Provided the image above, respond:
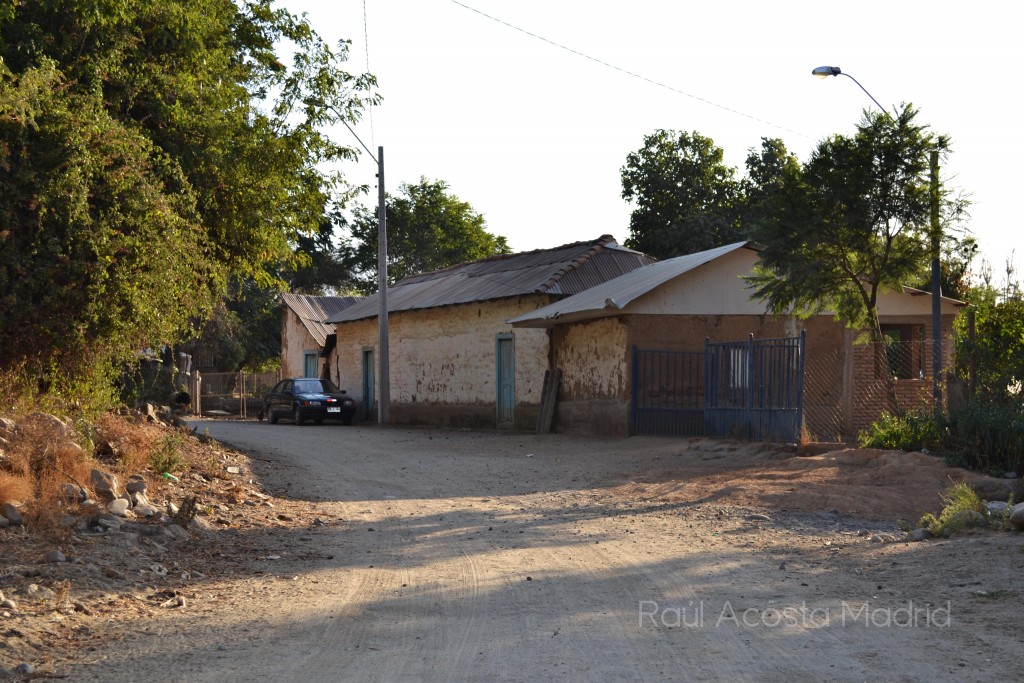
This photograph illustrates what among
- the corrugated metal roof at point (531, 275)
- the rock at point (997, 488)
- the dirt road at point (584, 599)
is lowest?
the dirt road at point (584, 599)

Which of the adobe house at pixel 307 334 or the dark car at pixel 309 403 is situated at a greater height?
the adobe house at pixel 307 334

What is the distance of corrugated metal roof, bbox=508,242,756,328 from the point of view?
834 inches

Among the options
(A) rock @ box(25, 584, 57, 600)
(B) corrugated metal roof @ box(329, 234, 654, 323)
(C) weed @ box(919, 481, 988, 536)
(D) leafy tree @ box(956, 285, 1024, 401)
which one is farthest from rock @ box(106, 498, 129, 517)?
(B) corrugated metal roof @ box(329, 234, 654, 323)

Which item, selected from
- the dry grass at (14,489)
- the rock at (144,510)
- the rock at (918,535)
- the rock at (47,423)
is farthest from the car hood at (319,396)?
the rock at (918,535)

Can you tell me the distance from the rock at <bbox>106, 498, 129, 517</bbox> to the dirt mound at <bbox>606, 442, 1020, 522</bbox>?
6293 millimetres

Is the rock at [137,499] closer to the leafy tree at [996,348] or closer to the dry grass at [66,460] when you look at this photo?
the dry grass at [66,460]

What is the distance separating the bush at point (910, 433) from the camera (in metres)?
13.7

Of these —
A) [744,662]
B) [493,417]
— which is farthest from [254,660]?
Answer: [493,417]

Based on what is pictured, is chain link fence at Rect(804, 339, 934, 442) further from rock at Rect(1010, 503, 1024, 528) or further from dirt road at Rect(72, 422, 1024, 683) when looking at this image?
rock at Rect(1010, 503, 1024, 528)

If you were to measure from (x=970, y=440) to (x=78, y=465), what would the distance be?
1059 centimetres

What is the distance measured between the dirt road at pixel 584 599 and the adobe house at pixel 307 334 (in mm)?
27905

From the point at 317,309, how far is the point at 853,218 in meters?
29.0

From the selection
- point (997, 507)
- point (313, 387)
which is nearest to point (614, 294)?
point (997, 507)

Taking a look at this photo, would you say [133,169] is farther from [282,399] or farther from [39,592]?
[282,399]
